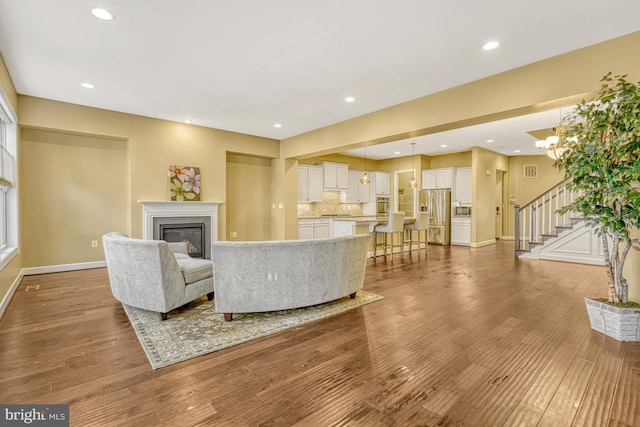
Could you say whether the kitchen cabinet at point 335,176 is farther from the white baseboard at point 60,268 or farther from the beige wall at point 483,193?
the white baseboard at point 60,268

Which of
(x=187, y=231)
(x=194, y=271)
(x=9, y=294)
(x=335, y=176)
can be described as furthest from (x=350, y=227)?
(x=9, y=294)

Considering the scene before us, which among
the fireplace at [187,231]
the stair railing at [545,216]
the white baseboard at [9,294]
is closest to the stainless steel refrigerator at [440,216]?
the stair railing at [545,216]

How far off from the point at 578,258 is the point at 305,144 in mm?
6099

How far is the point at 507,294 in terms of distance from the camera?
3.92 metres

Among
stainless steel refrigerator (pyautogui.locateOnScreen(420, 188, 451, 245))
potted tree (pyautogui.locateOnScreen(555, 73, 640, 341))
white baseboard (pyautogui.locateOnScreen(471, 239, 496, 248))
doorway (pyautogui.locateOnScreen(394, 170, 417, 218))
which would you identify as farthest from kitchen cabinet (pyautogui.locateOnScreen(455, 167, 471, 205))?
potted tree (pyautogui.locateOnScreen(555, 73, 640, 341))

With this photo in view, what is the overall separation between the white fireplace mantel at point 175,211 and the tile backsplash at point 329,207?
280 cm

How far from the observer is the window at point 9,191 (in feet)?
13.6

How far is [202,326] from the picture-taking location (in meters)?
2.86

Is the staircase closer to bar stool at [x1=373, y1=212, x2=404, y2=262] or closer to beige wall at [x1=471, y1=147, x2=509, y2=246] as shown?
beige wall at [x1=471, y1=147, x2=509, y2=246]

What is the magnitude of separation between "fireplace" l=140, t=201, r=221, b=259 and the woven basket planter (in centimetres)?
548

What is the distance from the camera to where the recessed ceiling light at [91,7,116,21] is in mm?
2623

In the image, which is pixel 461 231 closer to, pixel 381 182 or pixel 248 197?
pixel 381 182

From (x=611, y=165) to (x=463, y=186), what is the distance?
6643 millimetres

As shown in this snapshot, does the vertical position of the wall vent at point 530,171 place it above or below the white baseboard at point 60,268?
above
